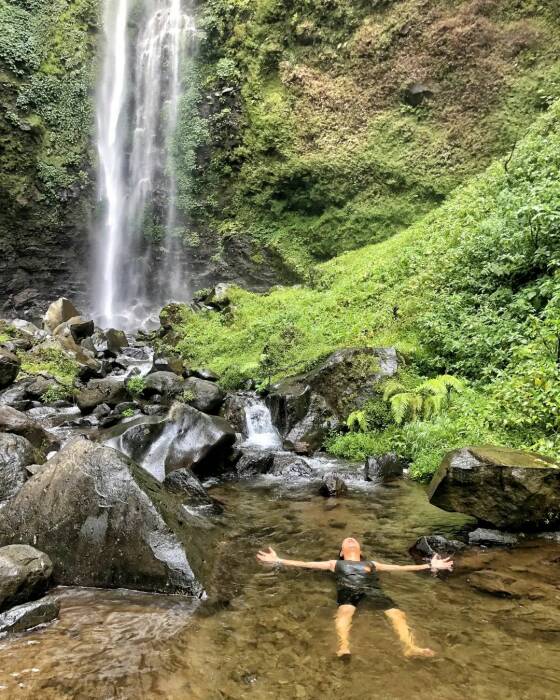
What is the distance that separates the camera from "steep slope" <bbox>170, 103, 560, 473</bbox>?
310 inches

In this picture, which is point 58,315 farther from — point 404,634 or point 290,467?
point 404,634

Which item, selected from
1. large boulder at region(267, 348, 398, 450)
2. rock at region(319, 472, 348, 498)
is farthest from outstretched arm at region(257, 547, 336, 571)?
large boulder at region(267, 348, 398, 450)

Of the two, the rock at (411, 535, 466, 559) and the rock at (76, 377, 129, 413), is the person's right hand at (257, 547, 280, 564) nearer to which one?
the rock at (411, 535, 466, 559)

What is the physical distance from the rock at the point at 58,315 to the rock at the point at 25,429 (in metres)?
11.8

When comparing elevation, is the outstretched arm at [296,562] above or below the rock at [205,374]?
below

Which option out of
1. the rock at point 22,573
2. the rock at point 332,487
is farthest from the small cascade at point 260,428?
the rock at point 22,573

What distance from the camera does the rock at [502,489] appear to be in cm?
556

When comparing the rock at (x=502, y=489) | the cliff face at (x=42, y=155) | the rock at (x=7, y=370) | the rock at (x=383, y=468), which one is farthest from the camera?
the cliff face at (x=42, y=155)

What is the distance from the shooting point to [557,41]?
2100 centimetres

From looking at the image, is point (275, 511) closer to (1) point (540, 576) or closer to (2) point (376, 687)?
(1) point (540, 576)

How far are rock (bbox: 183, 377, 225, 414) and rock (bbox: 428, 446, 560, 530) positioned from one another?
22.8ft

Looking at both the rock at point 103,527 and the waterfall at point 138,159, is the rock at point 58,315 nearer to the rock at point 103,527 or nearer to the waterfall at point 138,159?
the waterfall at point 138,159

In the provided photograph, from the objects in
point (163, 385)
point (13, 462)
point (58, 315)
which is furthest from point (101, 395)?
point (58, 315)

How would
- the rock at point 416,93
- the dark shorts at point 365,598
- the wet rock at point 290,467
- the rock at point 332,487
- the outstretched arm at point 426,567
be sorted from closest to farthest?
the dark shorts at point 365,598 → the outstretched arm at point 426,567 → the rock at point 332,487 → the wet rock at point 290,467 → the rock at point 416,93
